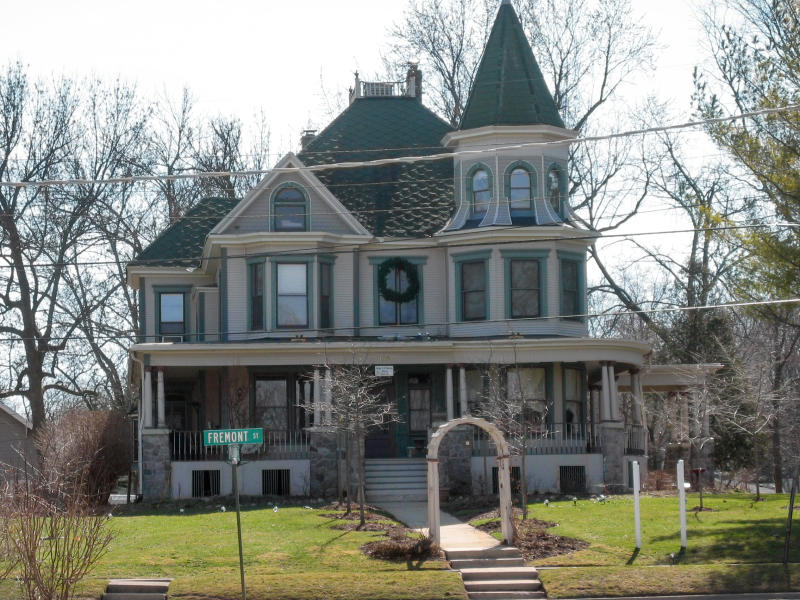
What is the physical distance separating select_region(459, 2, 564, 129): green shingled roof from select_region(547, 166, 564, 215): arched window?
4.54 ft

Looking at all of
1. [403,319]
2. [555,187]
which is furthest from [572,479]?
[555,187]

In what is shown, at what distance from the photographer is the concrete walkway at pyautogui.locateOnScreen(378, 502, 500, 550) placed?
25.5m

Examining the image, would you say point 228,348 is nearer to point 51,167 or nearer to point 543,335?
point 543,335

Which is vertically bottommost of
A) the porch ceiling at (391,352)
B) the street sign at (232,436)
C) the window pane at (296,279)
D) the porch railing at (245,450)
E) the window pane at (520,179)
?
the porch railing at (245,450)

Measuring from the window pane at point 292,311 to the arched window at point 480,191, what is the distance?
5584mm

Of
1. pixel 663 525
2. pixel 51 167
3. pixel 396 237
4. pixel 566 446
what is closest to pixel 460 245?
pixel 396 237

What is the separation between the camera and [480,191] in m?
38.1

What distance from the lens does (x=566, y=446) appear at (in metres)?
Result: 35.3

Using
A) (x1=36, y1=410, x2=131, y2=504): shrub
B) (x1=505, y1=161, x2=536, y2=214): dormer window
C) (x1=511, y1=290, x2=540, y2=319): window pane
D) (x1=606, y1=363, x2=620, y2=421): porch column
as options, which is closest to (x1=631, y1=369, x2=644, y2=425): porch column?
(x1=606, y1=363, x2=620, y2=421): porch column

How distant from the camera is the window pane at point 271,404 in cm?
3744

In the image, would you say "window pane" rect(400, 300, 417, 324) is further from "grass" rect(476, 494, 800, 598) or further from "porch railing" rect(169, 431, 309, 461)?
"grass" rect(476, 494, 800, 598)

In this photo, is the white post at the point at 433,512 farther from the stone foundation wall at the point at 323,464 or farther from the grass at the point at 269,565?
the stone foundation wall at the point at 323,464

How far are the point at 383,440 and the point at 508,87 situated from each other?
10622mm

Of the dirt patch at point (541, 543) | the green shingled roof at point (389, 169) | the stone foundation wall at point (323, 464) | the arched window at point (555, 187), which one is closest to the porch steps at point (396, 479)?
the stone foundation wall at point (323, 464)
